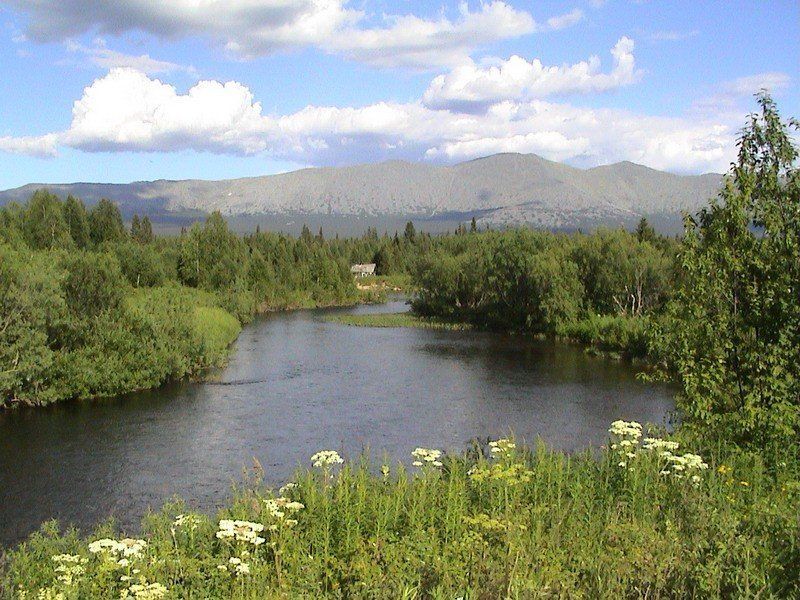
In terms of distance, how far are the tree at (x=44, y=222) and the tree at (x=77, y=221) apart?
114 cm

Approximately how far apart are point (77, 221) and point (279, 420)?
2507 inches

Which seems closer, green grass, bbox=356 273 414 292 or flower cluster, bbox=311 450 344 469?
flower cluster, bbox=311 450 344 469

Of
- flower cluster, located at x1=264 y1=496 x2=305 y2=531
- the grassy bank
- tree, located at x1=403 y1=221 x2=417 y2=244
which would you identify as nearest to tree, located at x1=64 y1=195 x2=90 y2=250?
the grassy bank

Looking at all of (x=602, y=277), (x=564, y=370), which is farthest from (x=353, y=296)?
(x=564, y=370)

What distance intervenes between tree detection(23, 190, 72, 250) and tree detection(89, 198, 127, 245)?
3.91 meters

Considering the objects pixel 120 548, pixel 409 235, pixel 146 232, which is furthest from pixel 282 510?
pixel 409 235

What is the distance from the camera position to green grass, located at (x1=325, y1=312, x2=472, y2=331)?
233 feet

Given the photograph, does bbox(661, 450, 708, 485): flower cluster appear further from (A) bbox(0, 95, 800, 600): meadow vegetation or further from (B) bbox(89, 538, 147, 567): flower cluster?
(B) bbox(89, 538, 147, 567): flower cluster

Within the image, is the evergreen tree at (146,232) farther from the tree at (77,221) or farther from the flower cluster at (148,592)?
the flower cluster at (148,592)

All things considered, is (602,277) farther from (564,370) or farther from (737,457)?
(737,457)

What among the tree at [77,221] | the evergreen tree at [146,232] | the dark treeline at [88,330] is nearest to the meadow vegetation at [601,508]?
the dark treeline at [88,330]

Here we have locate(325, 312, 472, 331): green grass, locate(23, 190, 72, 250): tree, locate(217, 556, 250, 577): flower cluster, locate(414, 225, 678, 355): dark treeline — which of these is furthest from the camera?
locate(23, 190, 72, 250): tree

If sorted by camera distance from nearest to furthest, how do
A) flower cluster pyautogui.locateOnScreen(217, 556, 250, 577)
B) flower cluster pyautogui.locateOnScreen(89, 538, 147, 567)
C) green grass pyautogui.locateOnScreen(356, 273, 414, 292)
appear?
flower cluster pyautogui.locateOnScreen(217, 556, 250, 577) → flower cluster pyautogui.locateOnScreen(89, 538, 147, 567) → green grass pyautogui.locateOnScreen(356, 273, 414, 292)

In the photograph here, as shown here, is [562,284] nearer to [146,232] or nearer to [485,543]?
[485,543]
